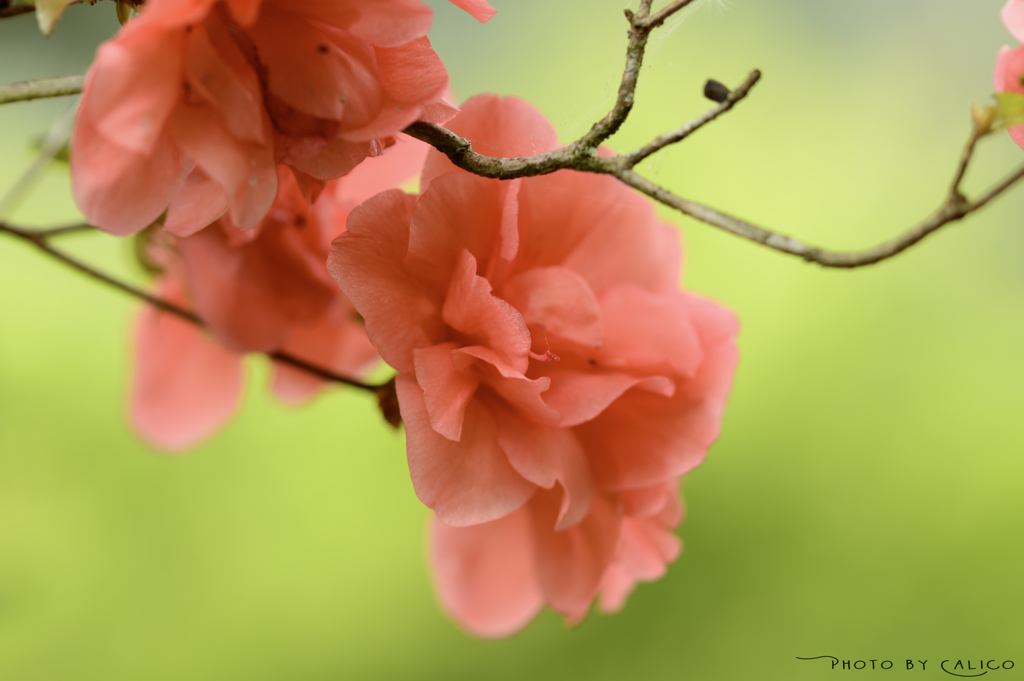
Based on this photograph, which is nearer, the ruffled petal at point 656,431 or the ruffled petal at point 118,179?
the ruffled petal at point 118,179

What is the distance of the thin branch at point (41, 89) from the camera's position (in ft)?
0.59

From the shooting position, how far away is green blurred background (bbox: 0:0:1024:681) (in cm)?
103

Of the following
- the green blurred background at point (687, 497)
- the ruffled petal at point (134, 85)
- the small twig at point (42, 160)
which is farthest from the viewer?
the green blurred background at point (687, 497)

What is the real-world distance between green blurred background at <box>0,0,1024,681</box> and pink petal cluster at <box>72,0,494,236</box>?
31.9 inches

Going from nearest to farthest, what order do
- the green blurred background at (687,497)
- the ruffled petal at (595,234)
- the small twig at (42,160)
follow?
the ruffled petal at (595,234), the small twig at (42,160), the green blurred background at (687,497)

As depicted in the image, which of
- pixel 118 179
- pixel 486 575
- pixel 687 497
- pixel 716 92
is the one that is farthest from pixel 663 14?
pixel 687 497

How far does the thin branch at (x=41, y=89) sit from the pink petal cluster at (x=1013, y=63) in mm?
228

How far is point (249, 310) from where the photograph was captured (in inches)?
12.6

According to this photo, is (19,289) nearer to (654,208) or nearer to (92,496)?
(92,496)

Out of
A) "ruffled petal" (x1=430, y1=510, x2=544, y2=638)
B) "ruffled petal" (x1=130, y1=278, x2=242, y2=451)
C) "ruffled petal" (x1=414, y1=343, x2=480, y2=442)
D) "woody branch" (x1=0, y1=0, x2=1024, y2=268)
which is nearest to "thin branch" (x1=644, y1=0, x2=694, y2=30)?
"woody branch" (x1=0, y1=0, x2=1024, y2=268)

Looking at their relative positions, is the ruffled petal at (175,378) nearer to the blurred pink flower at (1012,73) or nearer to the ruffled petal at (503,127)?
the ruffled petal at (503,127)

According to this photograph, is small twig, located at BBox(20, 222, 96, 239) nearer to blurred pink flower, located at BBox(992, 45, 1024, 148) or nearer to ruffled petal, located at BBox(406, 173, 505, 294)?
ruffled petal, located at BBox(406, 173, 505, 294)

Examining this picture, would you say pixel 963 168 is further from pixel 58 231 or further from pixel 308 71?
pixel 58 231

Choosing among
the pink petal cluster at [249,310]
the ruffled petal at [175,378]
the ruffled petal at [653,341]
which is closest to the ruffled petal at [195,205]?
the pink petal cluster at [249,310]
